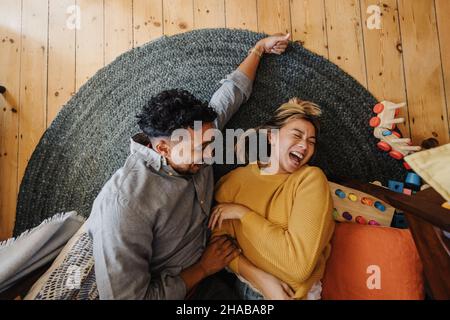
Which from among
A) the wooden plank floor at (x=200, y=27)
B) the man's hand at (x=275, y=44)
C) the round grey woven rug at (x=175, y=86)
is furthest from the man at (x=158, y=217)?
the wooden plank floor at (x=200, y=27)

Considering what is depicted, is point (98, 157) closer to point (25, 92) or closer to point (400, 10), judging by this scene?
point (25, 92)

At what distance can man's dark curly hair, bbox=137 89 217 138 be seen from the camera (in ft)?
3.23

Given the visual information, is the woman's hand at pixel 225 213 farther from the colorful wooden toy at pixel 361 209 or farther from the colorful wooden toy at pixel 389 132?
the colorful wooden toy at pixel 389 132

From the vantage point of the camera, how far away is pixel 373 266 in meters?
1.02

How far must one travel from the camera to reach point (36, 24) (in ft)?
5.35

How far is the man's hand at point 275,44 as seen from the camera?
4.83ft

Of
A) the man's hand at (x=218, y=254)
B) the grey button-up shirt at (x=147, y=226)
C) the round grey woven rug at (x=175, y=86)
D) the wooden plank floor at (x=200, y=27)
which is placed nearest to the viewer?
the grey button-up shirt at (x=147, y=226)

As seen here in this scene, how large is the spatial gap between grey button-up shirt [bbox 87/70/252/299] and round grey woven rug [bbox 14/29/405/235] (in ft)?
1.18

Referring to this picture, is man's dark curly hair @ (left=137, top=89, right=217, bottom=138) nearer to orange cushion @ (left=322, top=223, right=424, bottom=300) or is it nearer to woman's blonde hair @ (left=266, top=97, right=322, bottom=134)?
woman's blonde hair @ (left=266, top=97, right=322, bottom=134)

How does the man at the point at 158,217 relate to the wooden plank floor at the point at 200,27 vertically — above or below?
below

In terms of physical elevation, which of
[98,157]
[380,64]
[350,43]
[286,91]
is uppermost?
[350,43]

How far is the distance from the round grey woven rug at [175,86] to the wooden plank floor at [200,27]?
87 millimetres
